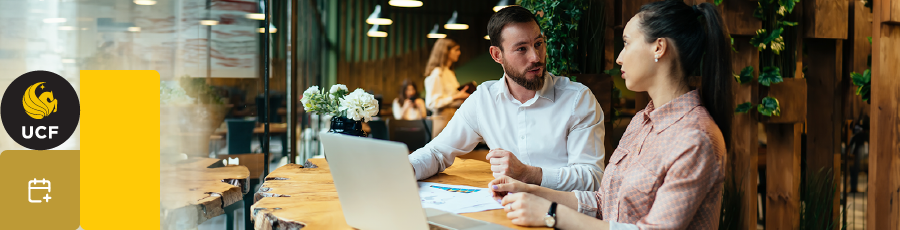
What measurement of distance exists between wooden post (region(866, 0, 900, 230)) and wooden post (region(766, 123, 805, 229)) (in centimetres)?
42

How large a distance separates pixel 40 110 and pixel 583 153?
1571mm

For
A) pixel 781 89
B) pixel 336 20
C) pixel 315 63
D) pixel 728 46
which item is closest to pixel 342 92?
pixel 728 46

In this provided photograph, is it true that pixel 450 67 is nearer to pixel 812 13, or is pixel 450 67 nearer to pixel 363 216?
pixel 812 13

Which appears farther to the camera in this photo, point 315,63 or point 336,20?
point 336,20

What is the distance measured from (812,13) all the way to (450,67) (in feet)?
12.7

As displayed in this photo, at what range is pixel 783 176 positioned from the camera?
2.58 m

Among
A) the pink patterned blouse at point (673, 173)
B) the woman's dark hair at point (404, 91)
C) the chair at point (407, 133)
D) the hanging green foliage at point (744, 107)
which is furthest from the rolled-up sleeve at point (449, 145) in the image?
the woman's dark hair at point (404, 91)

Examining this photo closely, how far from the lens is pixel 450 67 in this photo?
19.7 ft

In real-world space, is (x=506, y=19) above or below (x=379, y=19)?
below

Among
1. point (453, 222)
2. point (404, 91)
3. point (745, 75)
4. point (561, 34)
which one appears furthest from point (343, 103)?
point (404, 91)

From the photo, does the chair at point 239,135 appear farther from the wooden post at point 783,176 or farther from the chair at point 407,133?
the wooden post at point 783,176

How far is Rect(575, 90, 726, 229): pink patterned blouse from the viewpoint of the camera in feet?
3.29

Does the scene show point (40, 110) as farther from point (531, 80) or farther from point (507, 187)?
point (531, 80)

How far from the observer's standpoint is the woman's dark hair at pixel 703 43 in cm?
110
